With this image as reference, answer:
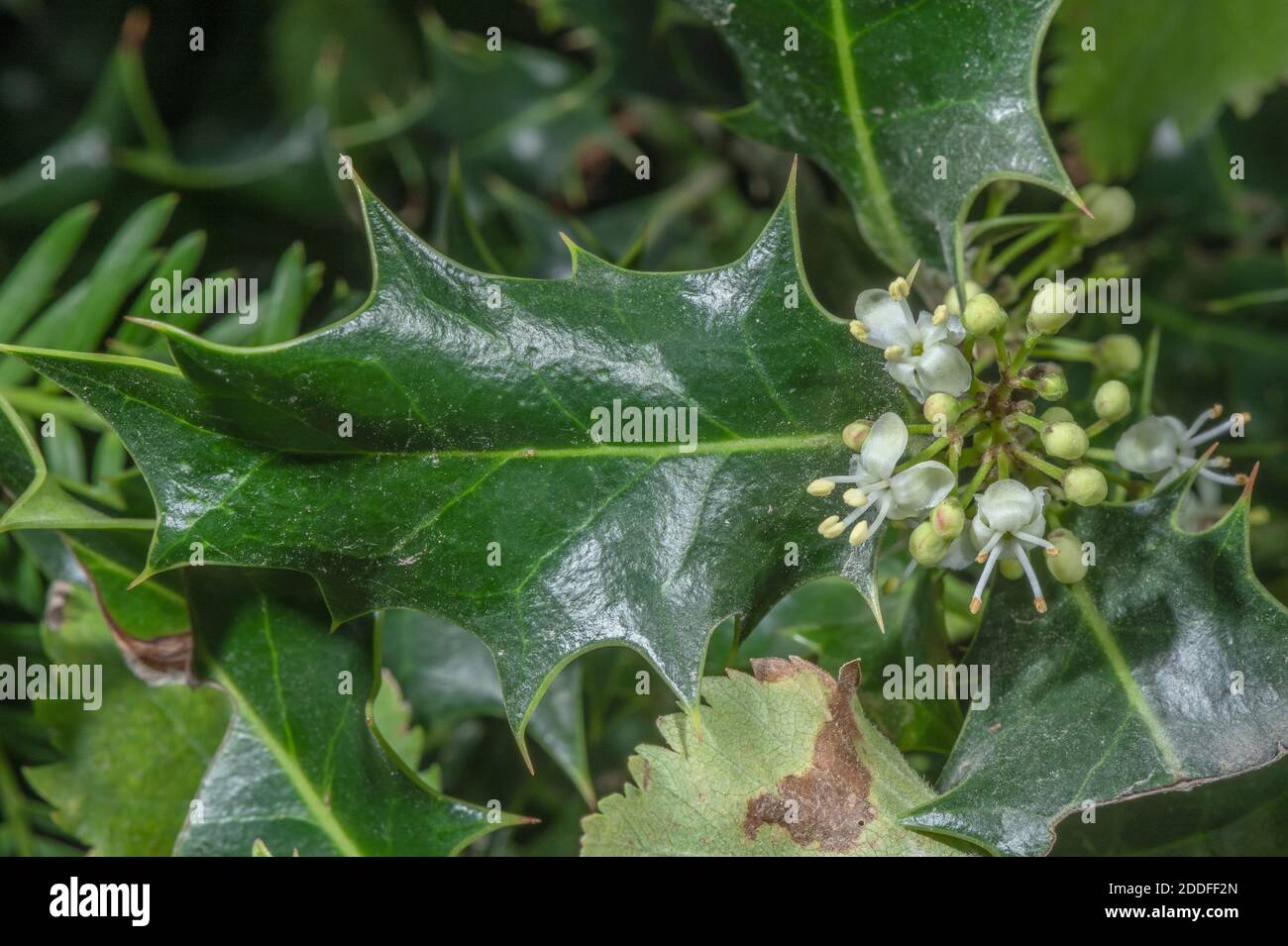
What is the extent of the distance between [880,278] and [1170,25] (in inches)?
24.2

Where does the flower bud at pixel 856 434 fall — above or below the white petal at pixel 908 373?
below

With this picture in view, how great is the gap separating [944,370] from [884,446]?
3.6 inches

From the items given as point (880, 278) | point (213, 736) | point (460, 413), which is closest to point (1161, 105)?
point (880, 278)

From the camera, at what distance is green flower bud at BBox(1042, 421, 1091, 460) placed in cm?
104

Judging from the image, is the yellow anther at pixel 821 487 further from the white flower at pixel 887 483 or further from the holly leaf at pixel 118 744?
the holly leaf at pixel 118 744

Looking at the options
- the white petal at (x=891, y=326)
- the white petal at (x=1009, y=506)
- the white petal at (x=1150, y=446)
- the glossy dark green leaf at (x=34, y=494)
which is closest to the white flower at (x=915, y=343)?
the white petal at (x=891, y=326)

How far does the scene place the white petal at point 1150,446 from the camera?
1194 millimetres

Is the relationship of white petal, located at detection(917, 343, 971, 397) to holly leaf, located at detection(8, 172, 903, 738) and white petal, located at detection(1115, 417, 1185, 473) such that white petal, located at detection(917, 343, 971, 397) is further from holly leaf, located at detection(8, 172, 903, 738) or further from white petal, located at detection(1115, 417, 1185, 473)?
white petal, located at detection(1115, 417, 1185, 473)

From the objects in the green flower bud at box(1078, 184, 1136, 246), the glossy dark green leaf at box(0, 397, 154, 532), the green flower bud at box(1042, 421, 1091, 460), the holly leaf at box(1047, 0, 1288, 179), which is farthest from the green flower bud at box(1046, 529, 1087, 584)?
the glossy dark green leaf at box(0, 397, 154, 532)

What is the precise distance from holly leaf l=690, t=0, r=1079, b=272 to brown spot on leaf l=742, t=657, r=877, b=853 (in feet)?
1.53

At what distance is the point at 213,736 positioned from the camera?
4.46 ft

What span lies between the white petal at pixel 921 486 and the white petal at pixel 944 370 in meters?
0.07

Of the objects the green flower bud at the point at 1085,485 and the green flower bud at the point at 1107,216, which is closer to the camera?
the green flower bud at the point at 1085,485

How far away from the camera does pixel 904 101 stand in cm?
126
